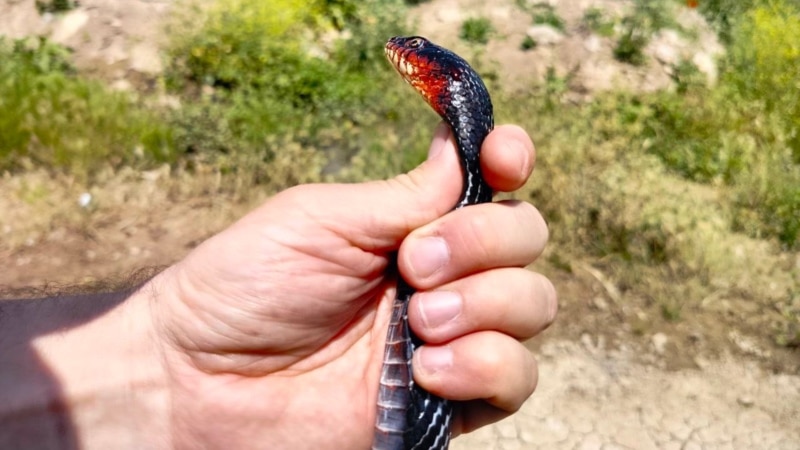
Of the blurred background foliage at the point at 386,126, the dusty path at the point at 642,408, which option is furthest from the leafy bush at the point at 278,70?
the dusty path at the point at 642,408

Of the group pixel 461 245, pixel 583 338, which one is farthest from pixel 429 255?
pixel 583 338

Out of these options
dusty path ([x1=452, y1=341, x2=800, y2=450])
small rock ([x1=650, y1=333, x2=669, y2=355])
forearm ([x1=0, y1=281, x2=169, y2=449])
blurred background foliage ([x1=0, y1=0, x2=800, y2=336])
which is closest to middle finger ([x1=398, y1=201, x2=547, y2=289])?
forearm ([x1=0, y1=281, x2=169, y2=449])

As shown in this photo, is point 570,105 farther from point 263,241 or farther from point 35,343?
point 35,343

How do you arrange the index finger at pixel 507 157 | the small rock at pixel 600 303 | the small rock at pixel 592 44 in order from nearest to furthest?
the index finger at pixel 507 157
the small rock at pixel 600 303
the small rock at pixel 592 44

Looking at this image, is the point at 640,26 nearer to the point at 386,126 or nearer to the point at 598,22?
the point at 598,22

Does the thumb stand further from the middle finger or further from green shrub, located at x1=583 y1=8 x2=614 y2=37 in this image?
green shrub, located at x1=583 y1=8 x2=614 y2=37

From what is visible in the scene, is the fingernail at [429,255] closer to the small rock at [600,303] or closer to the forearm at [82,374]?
the forearm at [82,374]

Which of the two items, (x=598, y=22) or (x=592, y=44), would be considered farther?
(x=598, y=22)
